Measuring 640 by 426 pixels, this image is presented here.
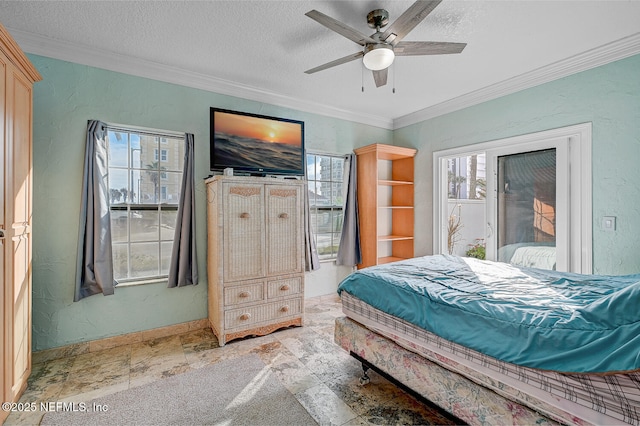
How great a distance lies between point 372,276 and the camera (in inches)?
85.8

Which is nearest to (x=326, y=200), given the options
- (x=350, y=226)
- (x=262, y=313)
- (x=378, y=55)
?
(x=350, y=226)

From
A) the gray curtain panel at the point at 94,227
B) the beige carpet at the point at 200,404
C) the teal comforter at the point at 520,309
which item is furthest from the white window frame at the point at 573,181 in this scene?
the gray curtain panel at the point at 94,227

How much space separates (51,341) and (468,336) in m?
3.24

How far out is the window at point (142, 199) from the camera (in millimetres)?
2842

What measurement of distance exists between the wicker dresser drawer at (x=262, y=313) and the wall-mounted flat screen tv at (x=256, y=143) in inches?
57.5

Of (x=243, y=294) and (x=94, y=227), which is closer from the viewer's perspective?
(x=94, y=227)

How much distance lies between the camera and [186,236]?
2973 mm

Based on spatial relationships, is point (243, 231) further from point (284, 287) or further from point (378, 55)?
point (378, 55)

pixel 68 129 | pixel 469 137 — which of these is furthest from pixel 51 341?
pixel 469 137

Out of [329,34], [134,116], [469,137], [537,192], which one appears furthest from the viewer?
[469,137]

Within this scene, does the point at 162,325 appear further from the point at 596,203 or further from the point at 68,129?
the point at 596,203

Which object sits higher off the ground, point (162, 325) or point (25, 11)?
point (25, 11)

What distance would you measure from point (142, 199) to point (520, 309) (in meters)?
3.21

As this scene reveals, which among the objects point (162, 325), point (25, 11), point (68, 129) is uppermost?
point (25, 11)
